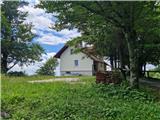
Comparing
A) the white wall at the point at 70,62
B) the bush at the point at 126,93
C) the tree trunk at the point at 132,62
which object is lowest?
the bush at the point at 126,93

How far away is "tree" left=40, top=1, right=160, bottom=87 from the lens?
15555 millimetres

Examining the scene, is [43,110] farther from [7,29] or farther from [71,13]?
[7,29]

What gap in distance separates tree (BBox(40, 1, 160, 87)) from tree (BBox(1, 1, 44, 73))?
108 ft

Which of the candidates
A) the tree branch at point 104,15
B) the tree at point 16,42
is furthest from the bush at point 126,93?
the tree at point 16,42

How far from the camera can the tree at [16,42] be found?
49250 mm

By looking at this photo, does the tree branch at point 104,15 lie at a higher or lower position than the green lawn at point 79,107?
higher

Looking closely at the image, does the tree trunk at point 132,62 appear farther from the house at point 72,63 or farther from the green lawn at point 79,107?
the house at point 72,63

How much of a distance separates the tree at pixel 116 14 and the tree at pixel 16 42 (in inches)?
1299

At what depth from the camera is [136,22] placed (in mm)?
16750

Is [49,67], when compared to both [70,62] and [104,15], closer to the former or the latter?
[70,62]

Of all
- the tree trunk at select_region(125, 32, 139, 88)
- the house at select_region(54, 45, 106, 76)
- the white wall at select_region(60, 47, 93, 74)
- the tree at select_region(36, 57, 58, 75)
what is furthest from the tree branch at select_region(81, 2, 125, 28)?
the tree at select_region(36, 57, 58, 75)

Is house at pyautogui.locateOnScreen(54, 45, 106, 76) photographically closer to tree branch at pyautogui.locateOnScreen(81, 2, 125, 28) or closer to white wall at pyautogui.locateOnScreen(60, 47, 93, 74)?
white wall at pyautogui.locateOnScreen(60, 47, 93, 74)

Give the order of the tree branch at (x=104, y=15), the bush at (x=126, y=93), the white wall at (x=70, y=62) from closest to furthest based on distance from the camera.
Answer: the bush at (x=126, y=93) < the tree branch at (x=104, y=15) < the white wall at (x=70, y=62)

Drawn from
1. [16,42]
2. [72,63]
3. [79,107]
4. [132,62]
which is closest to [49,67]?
[72,63]
